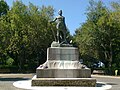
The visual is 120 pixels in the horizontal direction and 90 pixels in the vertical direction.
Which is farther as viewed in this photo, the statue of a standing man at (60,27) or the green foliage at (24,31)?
the green foliage at (24,31)

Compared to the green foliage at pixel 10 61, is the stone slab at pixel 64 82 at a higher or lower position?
lower

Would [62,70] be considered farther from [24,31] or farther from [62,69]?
[24,31]

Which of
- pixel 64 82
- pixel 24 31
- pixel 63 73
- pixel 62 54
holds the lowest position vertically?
pixel 64 82

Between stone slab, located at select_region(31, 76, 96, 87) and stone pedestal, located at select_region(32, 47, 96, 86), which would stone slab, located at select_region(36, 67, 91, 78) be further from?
stone slab, located at select_region(31, 76, 96, 87)

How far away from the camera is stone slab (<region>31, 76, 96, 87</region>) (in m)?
19.0

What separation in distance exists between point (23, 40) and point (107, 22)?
1516 cm

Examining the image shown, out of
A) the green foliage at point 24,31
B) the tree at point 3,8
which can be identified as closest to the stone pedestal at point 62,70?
the green foliage at point 24,31

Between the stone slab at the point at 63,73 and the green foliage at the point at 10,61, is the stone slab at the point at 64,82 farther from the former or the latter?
the green foliage at the point at 10,61

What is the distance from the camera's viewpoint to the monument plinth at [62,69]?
19.1 metres

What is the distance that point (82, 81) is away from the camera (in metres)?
19.2

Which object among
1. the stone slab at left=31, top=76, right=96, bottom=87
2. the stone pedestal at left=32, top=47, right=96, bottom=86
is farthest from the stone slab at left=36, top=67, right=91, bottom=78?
the stone slab at left=31, top=76, right=96, bottom=87

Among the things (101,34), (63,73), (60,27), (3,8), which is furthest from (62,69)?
(3,8)

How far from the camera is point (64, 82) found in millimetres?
19016

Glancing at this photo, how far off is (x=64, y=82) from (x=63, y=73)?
4.72 ft
